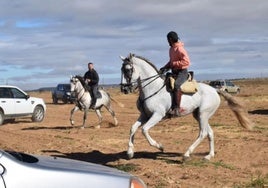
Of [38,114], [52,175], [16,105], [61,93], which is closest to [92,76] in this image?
[16,105]

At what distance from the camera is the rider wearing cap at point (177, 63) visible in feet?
42.7

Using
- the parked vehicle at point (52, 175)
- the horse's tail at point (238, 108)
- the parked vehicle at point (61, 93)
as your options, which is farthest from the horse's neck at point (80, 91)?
the parked vehicle at point (61, 93)

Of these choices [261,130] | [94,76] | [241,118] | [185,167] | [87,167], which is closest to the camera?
[87,167]

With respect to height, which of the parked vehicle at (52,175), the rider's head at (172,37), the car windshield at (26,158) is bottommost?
the parked vehicle at (52,175)

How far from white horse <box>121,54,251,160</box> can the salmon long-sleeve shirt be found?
54cm

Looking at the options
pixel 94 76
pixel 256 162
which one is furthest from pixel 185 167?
pixel 94 76

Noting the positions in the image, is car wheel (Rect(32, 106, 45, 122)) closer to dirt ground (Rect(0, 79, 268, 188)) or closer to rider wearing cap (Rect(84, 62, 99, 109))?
rider wearing cap (Rect(84, 62, 99, 109))

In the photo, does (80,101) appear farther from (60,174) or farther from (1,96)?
(60,174)

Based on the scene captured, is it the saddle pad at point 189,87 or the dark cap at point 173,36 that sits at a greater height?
the dark cap at point 173,36

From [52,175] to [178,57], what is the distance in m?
8.63

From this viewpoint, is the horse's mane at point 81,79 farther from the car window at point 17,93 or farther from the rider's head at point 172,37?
the rider's head at point 172,37

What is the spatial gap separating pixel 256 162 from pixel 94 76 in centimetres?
1141

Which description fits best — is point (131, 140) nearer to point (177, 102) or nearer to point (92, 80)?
point (177, 102)

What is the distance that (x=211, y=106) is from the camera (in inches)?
545
